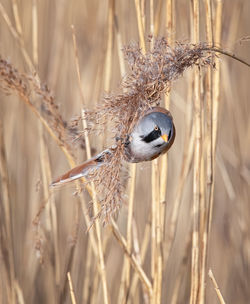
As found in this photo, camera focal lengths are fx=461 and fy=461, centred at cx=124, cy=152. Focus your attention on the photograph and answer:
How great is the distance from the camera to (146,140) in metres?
0.61

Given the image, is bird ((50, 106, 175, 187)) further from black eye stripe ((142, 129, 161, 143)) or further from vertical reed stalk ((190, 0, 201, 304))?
vertical reed stalk ((190, 0, 201, 304))

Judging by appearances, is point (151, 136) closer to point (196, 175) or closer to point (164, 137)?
point (164, 137)

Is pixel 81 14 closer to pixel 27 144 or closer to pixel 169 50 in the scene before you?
pixel 27 144

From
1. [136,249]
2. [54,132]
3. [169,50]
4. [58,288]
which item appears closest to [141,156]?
[169,50]

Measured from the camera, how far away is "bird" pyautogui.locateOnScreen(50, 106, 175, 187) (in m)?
0.60

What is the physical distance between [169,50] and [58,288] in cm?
77

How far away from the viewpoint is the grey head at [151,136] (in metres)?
0.60

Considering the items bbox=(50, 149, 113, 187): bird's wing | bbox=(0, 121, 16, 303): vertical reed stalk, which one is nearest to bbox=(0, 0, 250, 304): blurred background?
bbox=(0, 121, 16, 303): vertical reed stalk

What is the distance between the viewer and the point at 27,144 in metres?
1.64

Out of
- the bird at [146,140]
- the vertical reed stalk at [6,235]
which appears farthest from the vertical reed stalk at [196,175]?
the vertical reed stalk at [6,235]

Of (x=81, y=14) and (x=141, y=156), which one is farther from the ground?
(x=81, y=14)

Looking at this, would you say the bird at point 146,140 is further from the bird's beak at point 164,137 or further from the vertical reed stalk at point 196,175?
the vertical reed stalk at point 196,175

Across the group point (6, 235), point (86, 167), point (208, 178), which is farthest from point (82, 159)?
point (86, 167)

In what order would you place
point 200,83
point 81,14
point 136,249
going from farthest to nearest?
1. point 81,14
2. point 136,249
3. point 200,83
